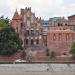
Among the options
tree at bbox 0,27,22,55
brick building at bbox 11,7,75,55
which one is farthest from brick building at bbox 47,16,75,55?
tree at bbox 0,27,22,55

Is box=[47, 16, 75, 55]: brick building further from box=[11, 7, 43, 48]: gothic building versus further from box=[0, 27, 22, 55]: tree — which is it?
box=[0, 27, 22, 55]: tree

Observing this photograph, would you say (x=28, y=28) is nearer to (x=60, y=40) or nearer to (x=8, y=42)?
(x=60, y=40)

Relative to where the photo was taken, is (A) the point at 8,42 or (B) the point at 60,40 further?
(B) the point at 60,40

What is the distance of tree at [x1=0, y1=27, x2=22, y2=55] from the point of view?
77.5 meters

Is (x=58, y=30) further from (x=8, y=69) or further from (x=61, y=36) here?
(x=8, y=69)

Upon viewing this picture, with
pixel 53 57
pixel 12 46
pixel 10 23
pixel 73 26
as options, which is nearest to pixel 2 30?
pixel 12 46

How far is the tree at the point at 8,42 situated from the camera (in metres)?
77.5

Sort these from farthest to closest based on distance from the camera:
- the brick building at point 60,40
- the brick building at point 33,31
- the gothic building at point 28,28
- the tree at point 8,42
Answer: the gothic building at point 28,28
the brick building at point 33,31
the brick building at point 60,40
the tree at point 8,42

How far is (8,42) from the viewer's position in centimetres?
7844

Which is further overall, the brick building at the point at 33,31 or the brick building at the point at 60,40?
the brick building at the point at 33,31

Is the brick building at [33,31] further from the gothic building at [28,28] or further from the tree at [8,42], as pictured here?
the tree at [8,42]

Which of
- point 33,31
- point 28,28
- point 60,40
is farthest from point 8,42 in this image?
point 33,31

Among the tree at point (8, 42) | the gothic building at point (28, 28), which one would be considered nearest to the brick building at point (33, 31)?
the gothic building at point (28, 28)

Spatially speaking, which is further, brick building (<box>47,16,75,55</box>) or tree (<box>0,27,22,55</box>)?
brick building (<box>47,16,75,55</box>)
